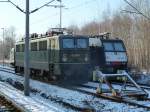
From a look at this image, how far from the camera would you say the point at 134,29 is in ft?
205

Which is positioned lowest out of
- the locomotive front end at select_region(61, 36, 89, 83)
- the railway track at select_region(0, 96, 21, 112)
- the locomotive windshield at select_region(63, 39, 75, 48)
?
the railway track at select_region(0, 96, 21, 112)

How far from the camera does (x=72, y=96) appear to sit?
1945 cm

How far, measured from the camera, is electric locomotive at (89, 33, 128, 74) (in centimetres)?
2944

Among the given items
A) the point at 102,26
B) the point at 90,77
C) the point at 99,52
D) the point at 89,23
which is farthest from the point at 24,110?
the point at 89,23

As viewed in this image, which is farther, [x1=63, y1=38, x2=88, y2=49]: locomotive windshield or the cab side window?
the cab side window

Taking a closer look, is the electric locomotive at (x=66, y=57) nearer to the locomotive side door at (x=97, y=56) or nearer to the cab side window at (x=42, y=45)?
the cab side window at (x=42, y=45)

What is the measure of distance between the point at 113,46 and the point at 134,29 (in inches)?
1301

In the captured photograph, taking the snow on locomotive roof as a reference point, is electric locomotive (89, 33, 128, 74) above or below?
below

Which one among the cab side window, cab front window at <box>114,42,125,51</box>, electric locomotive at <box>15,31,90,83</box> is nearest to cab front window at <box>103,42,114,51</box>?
cab front window at <box>114,42,125,51</box>

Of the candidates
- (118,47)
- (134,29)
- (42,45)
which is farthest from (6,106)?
(134,29)

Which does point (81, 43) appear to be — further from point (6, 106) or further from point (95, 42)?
point (6, 106)

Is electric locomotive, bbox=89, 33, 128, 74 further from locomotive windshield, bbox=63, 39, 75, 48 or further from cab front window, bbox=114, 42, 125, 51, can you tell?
locomotive windshield, bbox=63, 39, 75, 48

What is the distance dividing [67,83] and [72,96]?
7977 millimetres

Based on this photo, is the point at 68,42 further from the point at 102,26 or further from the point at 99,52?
the point at 102,26
